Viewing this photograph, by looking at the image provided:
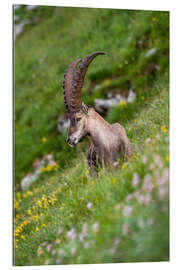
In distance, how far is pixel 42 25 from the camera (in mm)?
17266

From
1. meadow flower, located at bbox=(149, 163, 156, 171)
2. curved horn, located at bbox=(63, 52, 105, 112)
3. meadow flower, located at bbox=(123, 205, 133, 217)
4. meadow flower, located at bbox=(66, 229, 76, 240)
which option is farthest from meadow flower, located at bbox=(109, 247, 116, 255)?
curved horn, located at bbox=(63, 52, 105, 112)

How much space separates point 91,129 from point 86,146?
12.7ft

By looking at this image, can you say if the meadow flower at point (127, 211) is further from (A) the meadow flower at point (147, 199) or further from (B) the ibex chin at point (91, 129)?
(B) the ibex chin at point (91, 129)

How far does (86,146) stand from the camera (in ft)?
32.1

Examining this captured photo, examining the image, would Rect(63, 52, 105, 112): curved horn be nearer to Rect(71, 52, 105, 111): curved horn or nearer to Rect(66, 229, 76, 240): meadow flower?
Rect(71, 52, 105, 111): curved horn

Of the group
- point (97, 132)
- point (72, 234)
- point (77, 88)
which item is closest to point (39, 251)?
point (72, 234)

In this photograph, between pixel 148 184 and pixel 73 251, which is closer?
pixel 148 184

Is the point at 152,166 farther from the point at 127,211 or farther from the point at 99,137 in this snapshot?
the point at 99,137

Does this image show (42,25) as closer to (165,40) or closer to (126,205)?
(165,40)

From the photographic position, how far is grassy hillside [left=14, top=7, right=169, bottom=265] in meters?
4.80

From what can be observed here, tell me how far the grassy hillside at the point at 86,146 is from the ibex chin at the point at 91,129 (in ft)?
0.88

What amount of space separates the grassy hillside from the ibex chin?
0.27 meters

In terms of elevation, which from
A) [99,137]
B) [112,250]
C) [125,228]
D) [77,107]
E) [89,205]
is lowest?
[112,250]

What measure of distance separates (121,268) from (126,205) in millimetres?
1161
